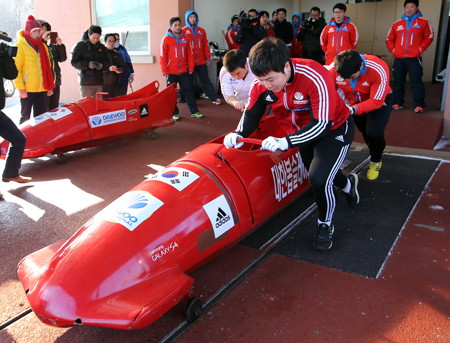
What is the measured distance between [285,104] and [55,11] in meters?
10.0

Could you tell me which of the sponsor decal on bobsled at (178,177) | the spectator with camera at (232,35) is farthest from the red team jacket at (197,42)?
the sponsor decal on bobsled at (178,177)

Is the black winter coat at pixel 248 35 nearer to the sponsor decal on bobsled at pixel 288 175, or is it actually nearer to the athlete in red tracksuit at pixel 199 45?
the athlete in red tracksuit at pixel 199 45

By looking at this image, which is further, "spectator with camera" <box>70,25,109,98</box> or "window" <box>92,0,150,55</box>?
"window" <box>92,0,150,55</box>

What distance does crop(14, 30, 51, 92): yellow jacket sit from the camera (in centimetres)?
485

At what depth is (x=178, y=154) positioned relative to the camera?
17.0 feet

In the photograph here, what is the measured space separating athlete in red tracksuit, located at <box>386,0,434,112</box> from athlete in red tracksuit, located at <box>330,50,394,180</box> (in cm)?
349

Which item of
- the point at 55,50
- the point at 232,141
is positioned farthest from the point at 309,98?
the point at 55,50

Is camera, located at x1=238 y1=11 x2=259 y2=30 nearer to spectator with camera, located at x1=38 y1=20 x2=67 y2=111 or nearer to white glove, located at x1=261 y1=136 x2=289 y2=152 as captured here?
spectator with camera, located at x1=38 y1=20 x2=67 y2=111

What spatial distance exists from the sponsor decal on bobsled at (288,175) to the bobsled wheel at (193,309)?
108 centimetres

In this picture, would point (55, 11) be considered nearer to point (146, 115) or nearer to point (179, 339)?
point (146, 115)

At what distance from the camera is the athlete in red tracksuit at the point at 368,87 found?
313 cm

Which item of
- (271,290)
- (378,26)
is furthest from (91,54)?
(378,26)

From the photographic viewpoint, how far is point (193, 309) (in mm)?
1977

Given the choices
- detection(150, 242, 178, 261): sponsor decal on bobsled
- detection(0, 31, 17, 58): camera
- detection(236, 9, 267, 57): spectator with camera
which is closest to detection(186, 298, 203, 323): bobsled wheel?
detection(150, 242, 178, 261): sponsor decal on bobsled
